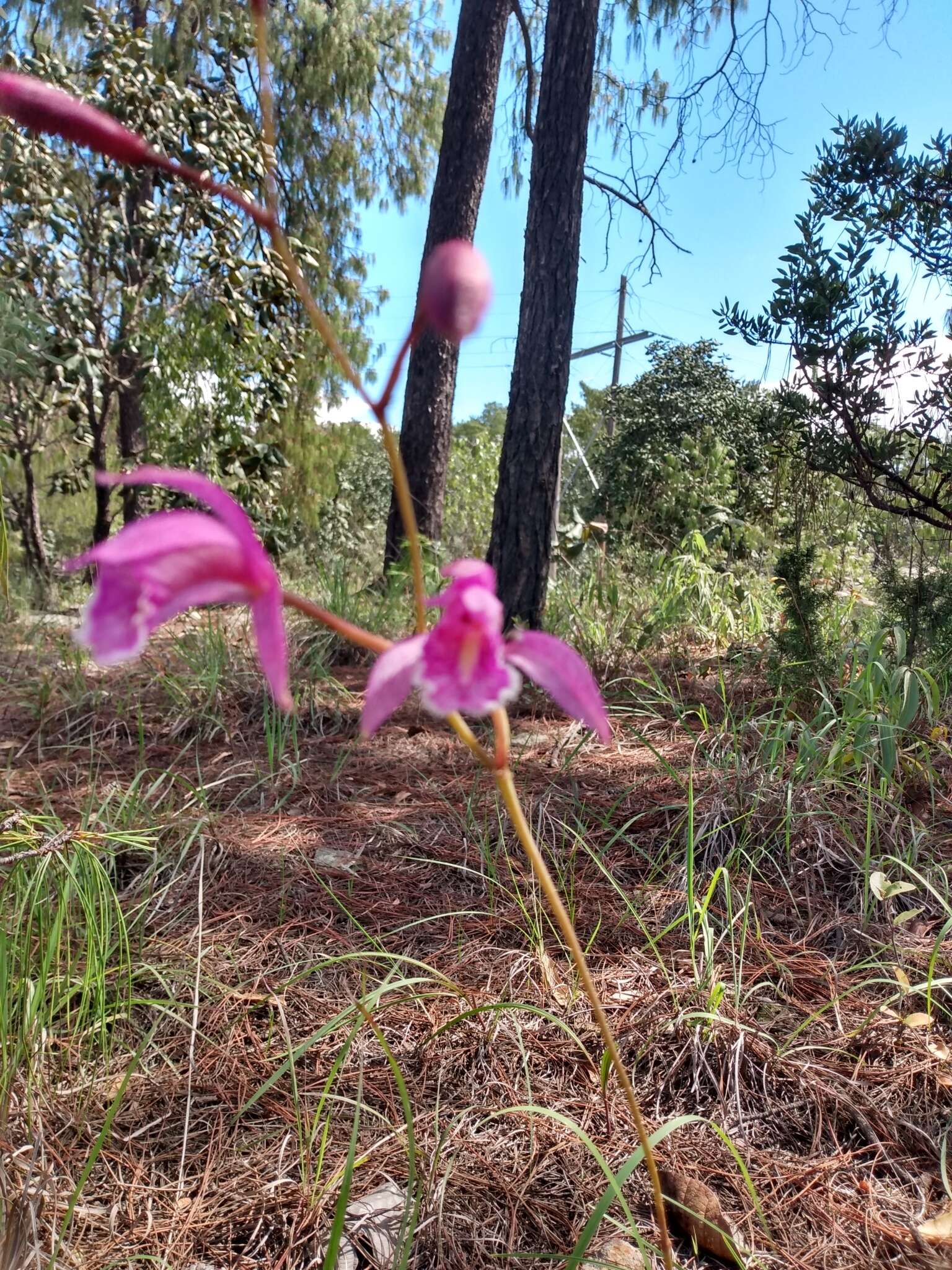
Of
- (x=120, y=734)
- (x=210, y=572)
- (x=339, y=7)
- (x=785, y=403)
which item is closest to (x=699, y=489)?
(x=785, y=403)

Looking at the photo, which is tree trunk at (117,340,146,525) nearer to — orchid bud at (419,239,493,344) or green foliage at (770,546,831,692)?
green foliage at (770,546,831,692)

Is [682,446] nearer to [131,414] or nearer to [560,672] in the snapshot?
[131,414]

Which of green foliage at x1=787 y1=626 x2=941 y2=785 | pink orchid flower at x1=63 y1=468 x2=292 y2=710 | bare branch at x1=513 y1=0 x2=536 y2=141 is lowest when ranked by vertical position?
green foliage at x1=787 y1=626 x2=941 y2=785

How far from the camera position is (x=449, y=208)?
176 inches

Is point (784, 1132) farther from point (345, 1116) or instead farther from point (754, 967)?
point (345, 1116)

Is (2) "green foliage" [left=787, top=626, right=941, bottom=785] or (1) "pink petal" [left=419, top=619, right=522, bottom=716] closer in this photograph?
(1) "pink petal" [left=419, top=619, right=522, bottom=716]

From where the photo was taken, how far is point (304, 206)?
25.5 feet

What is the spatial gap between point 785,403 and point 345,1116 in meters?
2.84

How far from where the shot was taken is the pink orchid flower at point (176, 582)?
53 centimetres

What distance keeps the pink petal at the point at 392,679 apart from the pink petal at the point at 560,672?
0.23 ft

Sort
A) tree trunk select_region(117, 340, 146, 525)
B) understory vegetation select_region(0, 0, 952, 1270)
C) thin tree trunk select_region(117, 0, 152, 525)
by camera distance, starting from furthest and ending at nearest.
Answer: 1. tree trunk select_region(117, 340, 146, 525)
2. thin tree trunk select_region(117, 0, 152, 525)
3. understory vegetation select_region(0, 0, 952, 1270)

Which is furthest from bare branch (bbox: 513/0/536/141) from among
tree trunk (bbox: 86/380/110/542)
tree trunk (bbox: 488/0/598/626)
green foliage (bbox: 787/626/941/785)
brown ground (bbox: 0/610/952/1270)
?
brown ground (bbox: 0/610/952/1270)

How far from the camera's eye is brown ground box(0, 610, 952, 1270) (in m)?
1.11

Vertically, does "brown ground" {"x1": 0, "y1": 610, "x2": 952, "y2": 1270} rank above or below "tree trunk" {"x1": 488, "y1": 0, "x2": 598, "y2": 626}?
below
